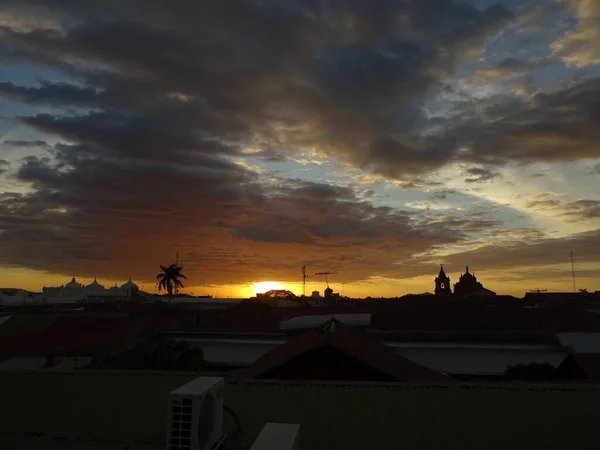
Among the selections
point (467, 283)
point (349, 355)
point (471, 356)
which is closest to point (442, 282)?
point (467, 283)

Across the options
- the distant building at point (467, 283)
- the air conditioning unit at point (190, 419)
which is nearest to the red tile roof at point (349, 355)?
the air conditioning unit at point (190, 419)

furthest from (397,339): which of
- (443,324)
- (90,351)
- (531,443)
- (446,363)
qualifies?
(531,443)

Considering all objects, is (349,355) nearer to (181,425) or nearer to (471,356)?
(181,425)

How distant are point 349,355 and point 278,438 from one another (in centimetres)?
981

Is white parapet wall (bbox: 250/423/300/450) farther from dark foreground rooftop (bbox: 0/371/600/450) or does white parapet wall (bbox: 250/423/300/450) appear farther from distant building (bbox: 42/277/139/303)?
distant building (bbox: 42/277/139/303)

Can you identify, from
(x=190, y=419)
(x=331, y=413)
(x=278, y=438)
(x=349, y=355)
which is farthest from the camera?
(x=349, y=355)

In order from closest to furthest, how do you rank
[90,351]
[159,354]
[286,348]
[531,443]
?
[531,443] → [286,348] → [159,354] → [90,351]

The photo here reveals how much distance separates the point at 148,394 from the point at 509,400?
792 cm

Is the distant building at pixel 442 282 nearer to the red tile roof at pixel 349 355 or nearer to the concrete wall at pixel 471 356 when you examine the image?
the concrete wall at pixel 471 356

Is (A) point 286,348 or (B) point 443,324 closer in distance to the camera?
(A) point 286,348

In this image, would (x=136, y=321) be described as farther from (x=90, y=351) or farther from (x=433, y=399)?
(x=433, y=399)

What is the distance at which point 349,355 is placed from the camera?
1599 cm

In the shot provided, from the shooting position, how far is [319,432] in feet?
30.8

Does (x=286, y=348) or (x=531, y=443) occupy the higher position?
(x=286, y=348)
